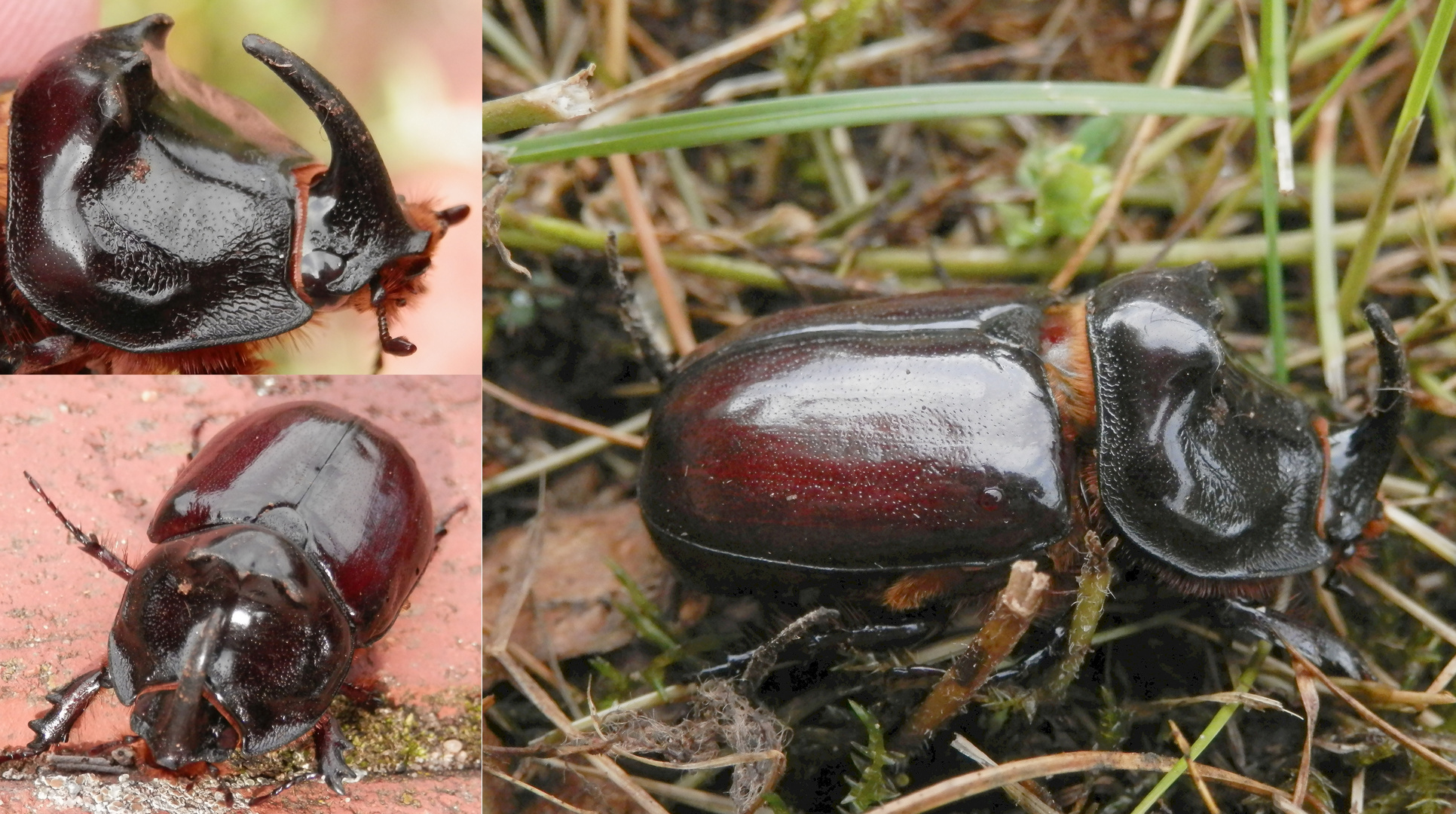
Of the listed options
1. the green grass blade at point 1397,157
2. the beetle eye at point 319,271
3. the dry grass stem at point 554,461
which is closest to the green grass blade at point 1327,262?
the green grass blade at point 1397,157

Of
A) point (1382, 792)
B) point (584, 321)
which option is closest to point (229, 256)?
point (584, 321)

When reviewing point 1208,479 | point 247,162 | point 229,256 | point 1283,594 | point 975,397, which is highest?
point 247,162

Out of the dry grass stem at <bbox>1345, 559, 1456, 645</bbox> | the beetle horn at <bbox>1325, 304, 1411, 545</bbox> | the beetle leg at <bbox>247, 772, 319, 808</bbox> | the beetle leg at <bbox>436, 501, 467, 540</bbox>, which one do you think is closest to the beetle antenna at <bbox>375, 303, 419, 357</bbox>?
the beetle leg at <bbox>436, 501, 467, 540</bbox>

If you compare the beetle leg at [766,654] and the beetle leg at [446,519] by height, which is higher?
the beetle leg at [446,519]

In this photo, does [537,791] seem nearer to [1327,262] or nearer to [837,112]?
[837,112]

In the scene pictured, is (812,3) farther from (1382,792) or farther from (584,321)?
(1382,792)

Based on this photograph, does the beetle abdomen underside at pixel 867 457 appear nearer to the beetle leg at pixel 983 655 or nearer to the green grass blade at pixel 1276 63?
the beetle leg at pixel 983 655

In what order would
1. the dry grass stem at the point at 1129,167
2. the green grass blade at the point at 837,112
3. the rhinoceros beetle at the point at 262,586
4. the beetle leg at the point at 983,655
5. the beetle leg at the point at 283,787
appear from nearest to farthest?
the beetle leg at the point at 983,655 → the rhinoceros beetle at the point at 262,586 → the beetle leg at the point at 283,787 → the green grass blade at the point at 837,112 → the dry grass stem at the point at 1129,167
